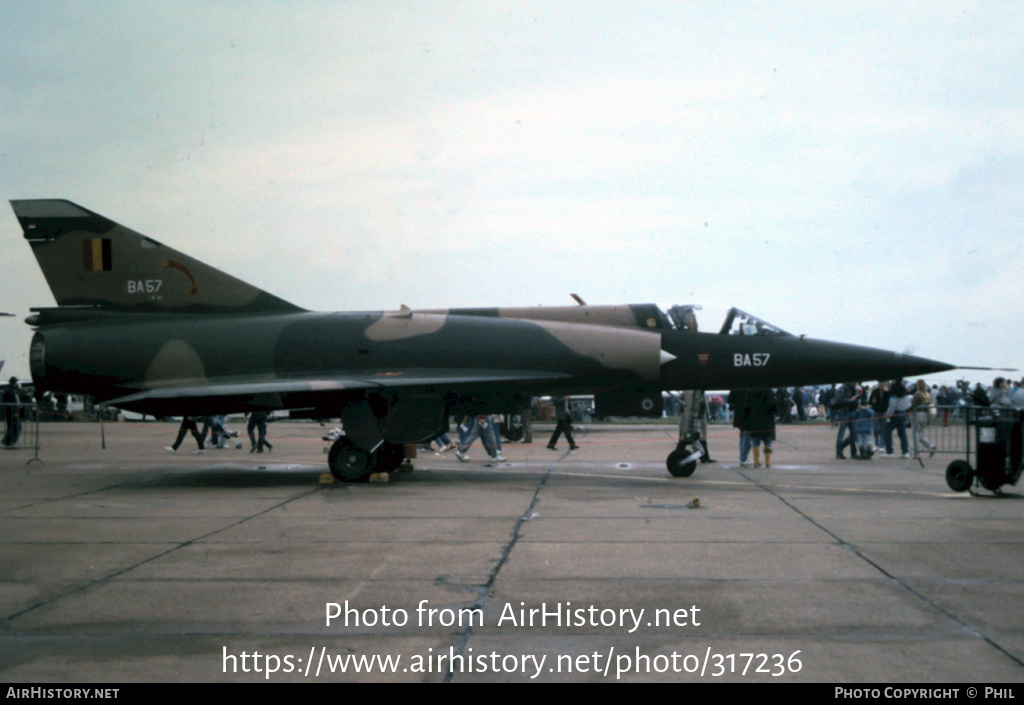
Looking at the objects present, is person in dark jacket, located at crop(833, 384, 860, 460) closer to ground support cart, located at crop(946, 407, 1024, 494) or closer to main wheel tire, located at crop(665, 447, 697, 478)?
main wheel tire, located at crop(665, 447, 697, 478)

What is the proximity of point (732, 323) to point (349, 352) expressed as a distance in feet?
18.9

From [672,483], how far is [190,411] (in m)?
6.94

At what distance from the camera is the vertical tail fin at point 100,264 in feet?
46.8

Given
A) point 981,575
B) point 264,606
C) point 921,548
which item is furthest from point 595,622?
point 921,548

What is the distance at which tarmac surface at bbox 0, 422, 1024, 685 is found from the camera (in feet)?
14.3

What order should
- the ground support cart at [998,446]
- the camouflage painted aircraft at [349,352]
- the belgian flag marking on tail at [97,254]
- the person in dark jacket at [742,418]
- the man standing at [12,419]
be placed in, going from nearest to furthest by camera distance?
the ground support cart at [998,446] < the camouflage painted aircraft at [349,352] < the belgian flag marking on tail at [97,254] < the person in dark jacket at [742,418] < the man standing at [12,419]

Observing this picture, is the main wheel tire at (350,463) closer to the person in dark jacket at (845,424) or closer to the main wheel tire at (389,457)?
the main wheel tire at (389,457)

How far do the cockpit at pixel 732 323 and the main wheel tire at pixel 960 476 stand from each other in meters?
3.03

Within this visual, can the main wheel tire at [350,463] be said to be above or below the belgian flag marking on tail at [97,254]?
below

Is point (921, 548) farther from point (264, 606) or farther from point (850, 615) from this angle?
point (264, 606)

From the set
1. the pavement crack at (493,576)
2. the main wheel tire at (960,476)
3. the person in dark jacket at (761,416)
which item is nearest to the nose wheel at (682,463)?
the pavement crack at (493,576)

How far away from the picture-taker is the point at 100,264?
1425cm

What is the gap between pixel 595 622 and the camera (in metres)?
5.07
